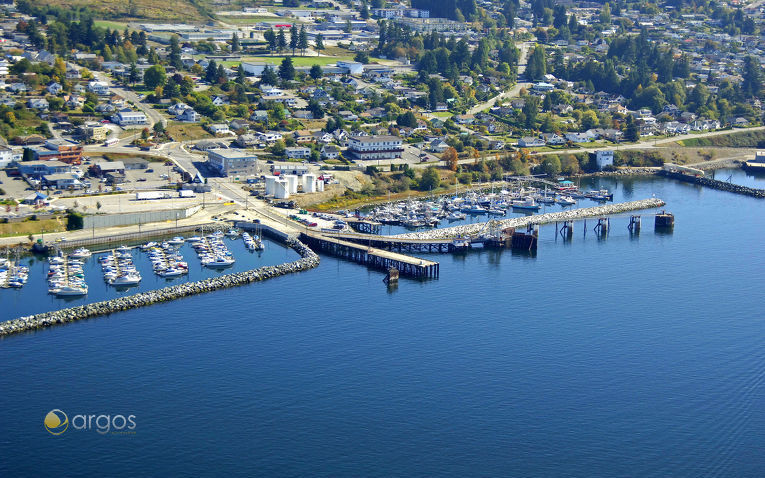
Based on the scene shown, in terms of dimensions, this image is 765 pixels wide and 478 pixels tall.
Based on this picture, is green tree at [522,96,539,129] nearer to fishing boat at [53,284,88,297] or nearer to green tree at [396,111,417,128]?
green tree at [396,111,417,128]

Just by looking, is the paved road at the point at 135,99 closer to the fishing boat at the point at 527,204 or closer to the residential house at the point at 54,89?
the residential house at the point at 54,89

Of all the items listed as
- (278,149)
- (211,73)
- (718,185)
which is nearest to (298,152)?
(278,149)

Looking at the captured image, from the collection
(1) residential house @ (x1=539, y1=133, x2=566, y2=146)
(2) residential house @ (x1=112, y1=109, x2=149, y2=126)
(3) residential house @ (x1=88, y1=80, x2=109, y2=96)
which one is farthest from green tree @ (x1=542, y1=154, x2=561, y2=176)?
(3) residential house @ (x1=88, y1=80, x2=109, y2=96)

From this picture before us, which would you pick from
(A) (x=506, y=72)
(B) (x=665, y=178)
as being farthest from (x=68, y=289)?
(A) (x=506, y=72)

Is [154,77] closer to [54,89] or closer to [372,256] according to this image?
[54,89]

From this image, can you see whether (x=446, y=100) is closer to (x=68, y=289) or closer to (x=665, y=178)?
(x=665, y=178)

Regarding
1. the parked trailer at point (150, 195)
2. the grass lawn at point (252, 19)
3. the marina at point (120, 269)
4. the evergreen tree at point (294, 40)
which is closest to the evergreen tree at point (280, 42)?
the evergreen tree at point (294, 40)
